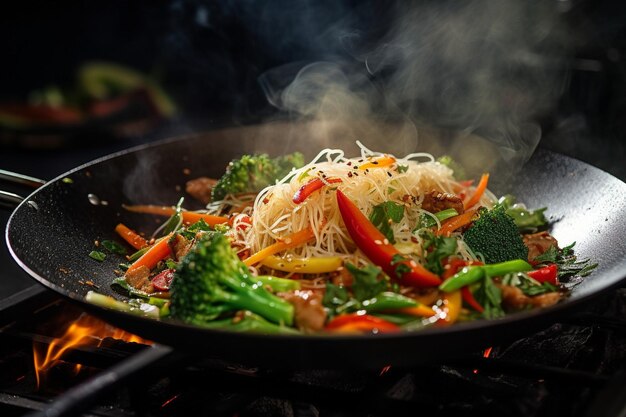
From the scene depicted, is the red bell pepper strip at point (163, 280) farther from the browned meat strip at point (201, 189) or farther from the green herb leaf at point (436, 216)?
the green herb leaf at point (436, 216)

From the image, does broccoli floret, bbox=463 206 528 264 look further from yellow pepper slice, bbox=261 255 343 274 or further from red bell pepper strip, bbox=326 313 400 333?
red bell pepper strip, bbox=326 313 400 333

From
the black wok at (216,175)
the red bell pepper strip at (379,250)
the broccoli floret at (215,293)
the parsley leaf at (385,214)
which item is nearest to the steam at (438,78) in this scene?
the black wok at (216,175)

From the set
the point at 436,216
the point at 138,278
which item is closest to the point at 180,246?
the point at 138,278

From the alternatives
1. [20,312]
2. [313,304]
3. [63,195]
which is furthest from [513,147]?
[20,312]

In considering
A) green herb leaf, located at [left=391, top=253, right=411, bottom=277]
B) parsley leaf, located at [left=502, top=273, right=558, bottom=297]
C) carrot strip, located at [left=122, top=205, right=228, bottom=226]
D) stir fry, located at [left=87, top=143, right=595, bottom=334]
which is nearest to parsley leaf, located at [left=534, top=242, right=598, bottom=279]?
stir fry, located at [left=87, top=143, right=595, bottom=334]

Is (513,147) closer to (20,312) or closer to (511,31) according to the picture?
(511,31)

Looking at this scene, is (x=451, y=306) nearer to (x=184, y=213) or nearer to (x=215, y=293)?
(x=215, y=293)
